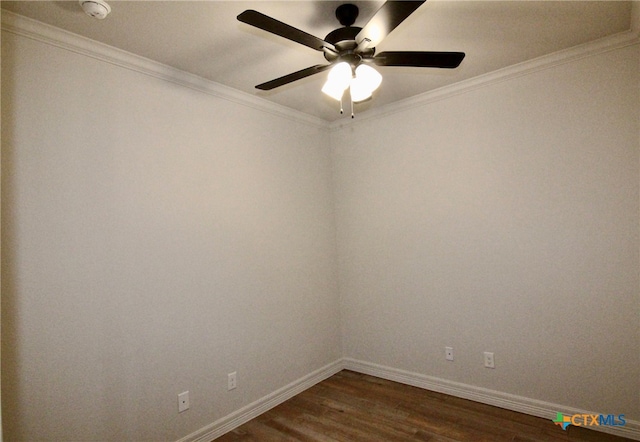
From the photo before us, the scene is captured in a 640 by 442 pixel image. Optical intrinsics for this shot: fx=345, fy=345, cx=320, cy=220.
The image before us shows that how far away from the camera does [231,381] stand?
8.58 feet

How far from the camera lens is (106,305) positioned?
2.03 meters

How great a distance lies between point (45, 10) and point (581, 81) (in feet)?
10.7

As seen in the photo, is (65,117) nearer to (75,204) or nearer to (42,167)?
(42,167)

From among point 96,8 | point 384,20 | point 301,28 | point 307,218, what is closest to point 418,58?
point 384,20

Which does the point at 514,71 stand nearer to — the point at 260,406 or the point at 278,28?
the point at 278,28

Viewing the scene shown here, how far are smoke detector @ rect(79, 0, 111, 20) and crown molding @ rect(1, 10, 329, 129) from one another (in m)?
0.37

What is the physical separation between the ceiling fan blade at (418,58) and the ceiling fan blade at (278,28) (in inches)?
11.2

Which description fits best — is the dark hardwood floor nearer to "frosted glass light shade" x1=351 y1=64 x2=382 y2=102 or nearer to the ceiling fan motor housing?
"frosted glass light shade" x1=351 y1=64 x2=382 y2=102

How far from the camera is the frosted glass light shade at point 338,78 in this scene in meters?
1.77

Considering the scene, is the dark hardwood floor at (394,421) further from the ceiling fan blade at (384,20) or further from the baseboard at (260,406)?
the ceiling fan blade at (384,20)

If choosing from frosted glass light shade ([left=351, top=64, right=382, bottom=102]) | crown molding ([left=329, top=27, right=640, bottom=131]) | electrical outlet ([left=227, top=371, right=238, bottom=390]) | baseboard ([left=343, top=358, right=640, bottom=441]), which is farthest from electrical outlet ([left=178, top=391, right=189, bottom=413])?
crown molding ([left=329, top=27, right=640, bottom=131])

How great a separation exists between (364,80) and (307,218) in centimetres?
175

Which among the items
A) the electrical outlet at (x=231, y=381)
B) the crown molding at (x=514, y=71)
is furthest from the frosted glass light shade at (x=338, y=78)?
the electrical outlet at (x=231, y=381)

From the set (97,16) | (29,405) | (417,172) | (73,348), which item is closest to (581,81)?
(417,172)
